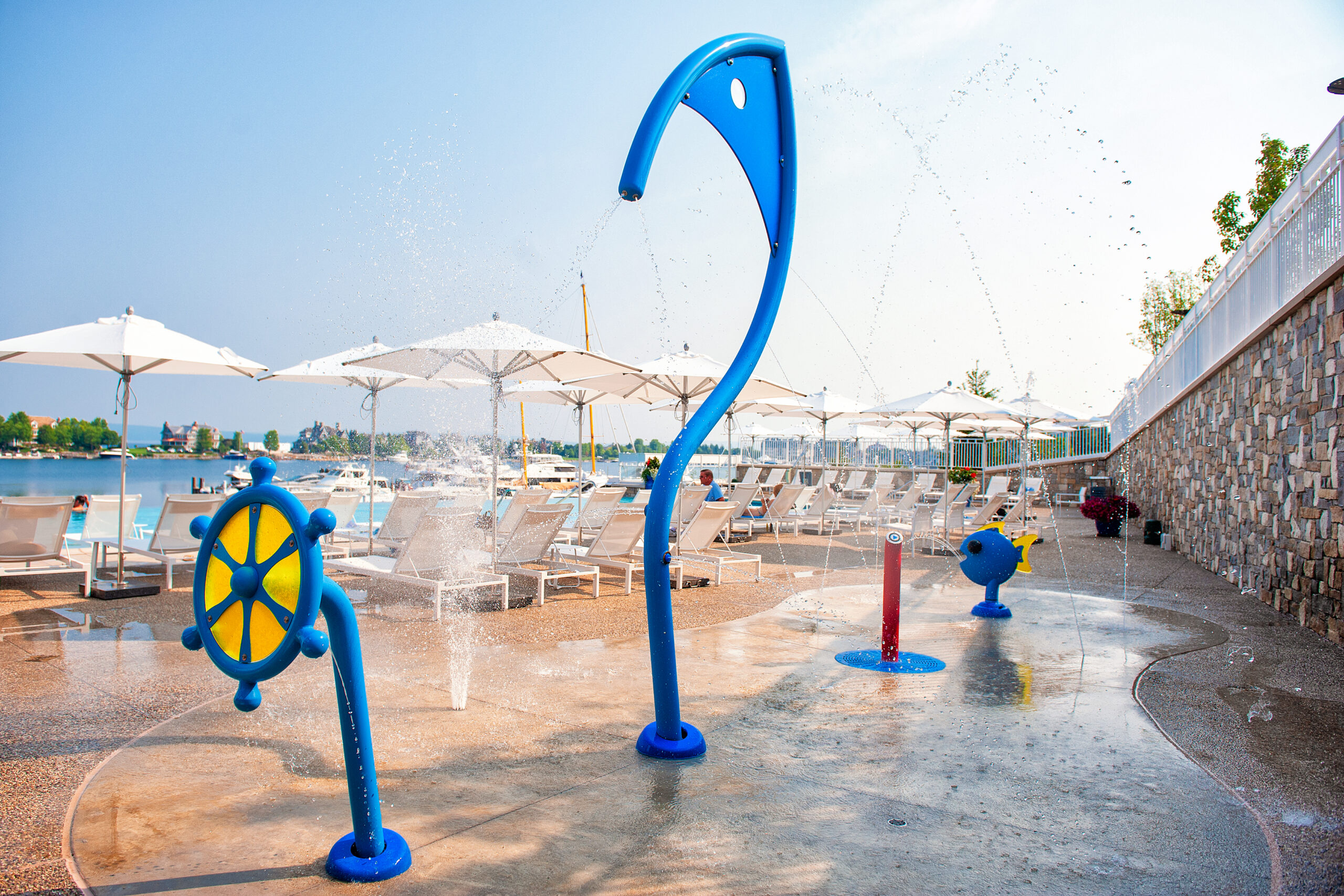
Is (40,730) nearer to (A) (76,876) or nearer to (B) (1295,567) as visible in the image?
(A) (76,876)

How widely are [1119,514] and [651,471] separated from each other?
10.5 m

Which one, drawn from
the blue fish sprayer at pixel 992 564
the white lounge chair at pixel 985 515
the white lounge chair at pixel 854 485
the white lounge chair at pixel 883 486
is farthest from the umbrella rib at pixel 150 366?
the white lounge chair at pixel 854 485

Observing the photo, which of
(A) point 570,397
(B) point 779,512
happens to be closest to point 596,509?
(B) point 779,512

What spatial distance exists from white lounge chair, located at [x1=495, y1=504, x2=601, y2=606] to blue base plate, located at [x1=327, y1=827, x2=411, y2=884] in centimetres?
481

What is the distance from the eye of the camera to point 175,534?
310 inches

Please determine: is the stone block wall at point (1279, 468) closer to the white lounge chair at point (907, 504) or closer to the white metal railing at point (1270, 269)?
the white metal railing at point (1270, 269)

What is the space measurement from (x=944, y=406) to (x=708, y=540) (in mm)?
8569

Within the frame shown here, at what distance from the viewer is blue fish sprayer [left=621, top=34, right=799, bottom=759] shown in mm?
3512

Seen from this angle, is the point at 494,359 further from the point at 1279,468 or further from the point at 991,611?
the point at 1279,468

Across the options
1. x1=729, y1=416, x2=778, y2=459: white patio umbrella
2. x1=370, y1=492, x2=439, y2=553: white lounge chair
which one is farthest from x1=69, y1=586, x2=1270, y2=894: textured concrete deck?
x1=729, y1=416, x2=778, y2=459: white patio umbrella

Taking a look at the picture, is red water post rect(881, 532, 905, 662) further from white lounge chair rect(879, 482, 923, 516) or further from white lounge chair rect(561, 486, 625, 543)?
white lounge chair rect(879, 482, 923, 516)

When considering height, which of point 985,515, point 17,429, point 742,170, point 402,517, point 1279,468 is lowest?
point 985,515

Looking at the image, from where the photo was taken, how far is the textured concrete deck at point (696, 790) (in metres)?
2.60

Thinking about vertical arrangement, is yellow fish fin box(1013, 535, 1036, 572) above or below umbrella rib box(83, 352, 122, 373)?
below
